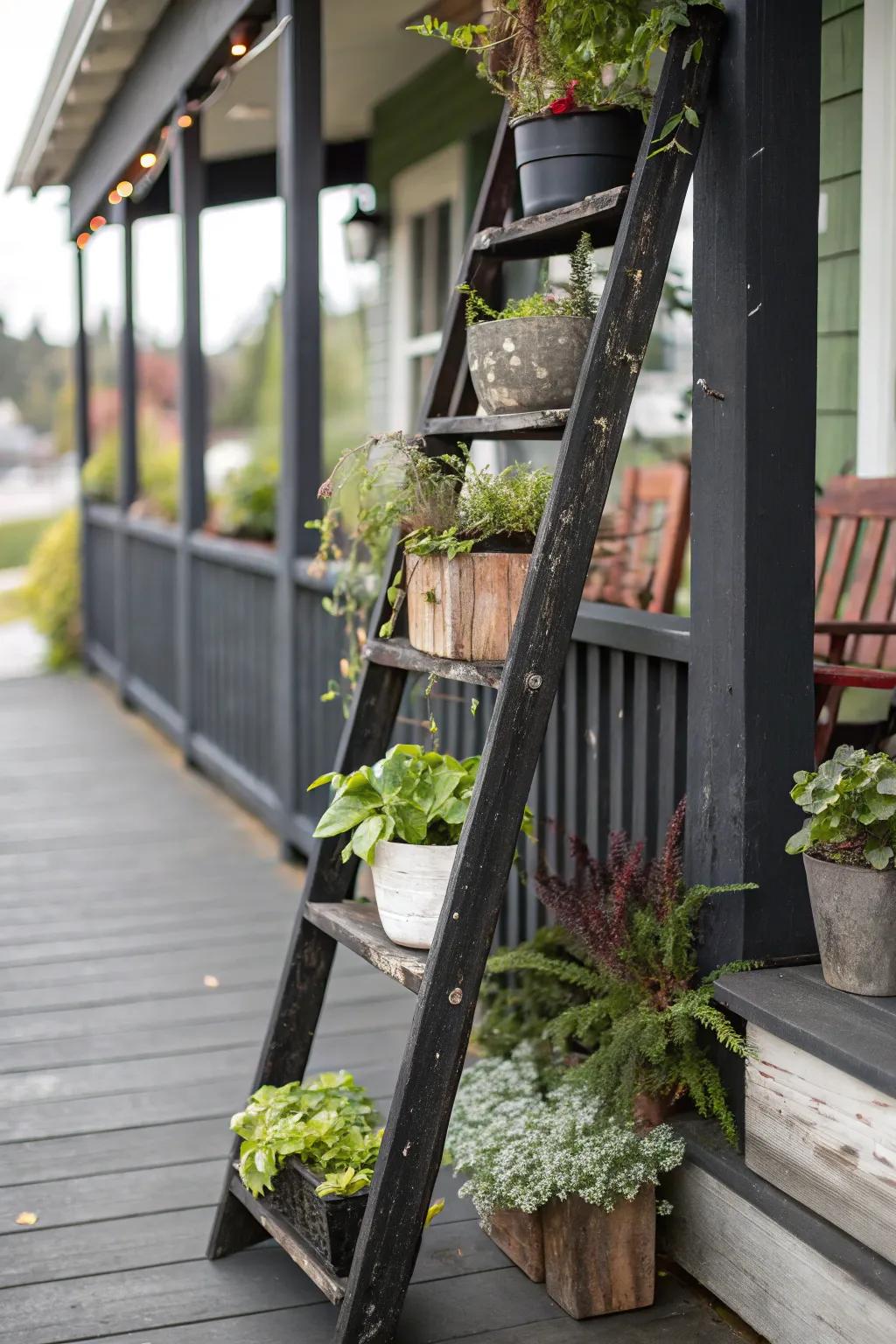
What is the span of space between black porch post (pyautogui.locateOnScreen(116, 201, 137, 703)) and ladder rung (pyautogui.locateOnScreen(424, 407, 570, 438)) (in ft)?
18.9

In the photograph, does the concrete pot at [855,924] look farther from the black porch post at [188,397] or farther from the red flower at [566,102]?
the black porch post at [188,397]

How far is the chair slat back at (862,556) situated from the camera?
365 centimetres

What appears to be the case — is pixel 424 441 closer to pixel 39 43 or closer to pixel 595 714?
pixel 595 714

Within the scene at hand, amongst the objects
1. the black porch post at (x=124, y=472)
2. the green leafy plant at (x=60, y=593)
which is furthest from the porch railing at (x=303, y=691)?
the green leafy plant at (x=60, y=593)

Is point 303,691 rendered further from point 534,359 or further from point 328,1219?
point 328,1219

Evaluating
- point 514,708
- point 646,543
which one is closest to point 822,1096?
point 514,708

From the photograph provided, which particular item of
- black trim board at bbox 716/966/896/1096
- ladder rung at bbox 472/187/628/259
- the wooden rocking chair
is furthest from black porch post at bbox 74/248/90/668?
black trim board at bbox 716/966/896/1096

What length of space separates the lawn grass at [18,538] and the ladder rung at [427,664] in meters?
22.6

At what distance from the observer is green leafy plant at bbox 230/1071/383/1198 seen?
7.57 ft

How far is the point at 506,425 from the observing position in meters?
2.32

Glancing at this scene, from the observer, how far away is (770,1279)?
213 centimetres

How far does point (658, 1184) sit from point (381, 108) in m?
6.71

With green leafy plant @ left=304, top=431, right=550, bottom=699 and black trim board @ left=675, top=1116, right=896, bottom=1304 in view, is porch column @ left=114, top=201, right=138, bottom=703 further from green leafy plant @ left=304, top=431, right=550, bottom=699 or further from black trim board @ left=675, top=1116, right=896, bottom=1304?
black trim board @ left=675, top=1116, right=896, bottom=1304

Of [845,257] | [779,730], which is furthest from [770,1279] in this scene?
[845,257]
